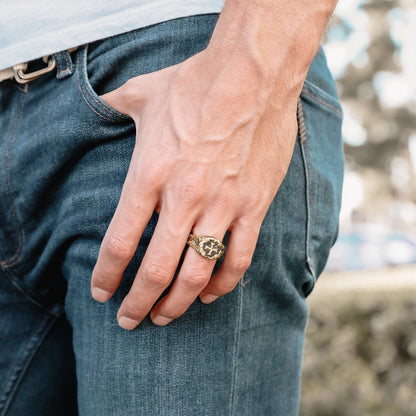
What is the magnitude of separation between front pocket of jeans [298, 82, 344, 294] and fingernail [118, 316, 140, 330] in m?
0.34

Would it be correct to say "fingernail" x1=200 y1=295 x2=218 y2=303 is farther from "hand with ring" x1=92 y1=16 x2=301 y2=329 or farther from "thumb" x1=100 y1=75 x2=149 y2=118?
"thumb" x1=100 y1=75 x2=149 y2=118

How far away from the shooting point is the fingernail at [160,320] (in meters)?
0.77

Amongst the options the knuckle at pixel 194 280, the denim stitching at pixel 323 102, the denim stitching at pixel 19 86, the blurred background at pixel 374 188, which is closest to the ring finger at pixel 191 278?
the knuckle at pixel 194 280

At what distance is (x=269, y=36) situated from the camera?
2.38ft

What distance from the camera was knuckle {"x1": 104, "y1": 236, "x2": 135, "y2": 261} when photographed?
2.37 ft

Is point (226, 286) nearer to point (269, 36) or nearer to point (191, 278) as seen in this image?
point (191, 278)

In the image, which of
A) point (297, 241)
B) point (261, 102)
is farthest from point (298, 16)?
point (297, 241)

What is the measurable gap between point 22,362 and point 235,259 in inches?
24.7

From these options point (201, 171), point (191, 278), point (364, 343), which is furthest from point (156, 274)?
point (364, 343)

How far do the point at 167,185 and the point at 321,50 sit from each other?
1.76ft

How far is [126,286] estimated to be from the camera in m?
0.82

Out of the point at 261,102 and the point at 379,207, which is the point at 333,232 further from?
the point at 379,207

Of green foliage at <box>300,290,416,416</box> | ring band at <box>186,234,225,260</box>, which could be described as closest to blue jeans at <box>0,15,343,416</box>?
ring band at <box>186,234,225,260</box>

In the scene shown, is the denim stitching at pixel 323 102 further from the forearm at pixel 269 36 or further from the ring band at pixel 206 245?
the ring band at pixel 206 245
